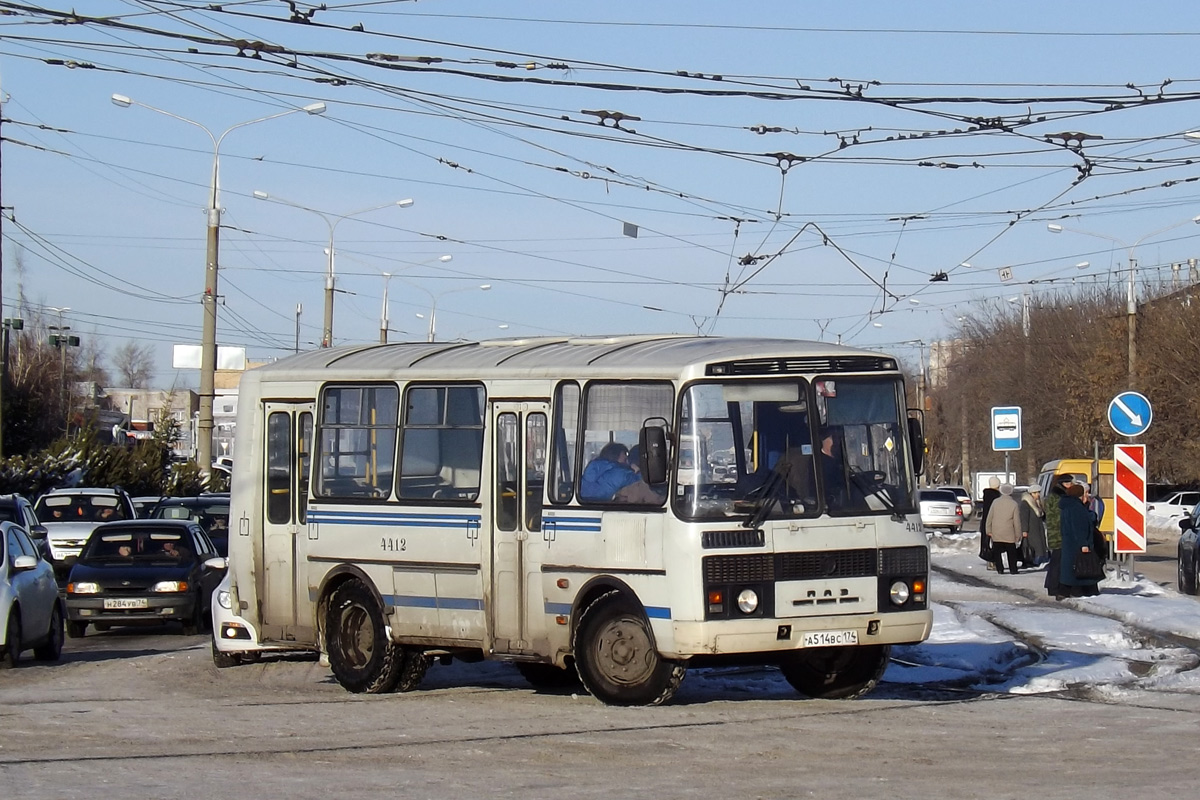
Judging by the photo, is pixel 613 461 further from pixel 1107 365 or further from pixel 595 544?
pixel 1107 365

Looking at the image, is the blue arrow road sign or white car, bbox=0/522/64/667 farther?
the blue arrow road sign

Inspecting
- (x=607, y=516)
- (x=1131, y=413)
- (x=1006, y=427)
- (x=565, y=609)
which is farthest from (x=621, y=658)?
(x=1006, y=427)

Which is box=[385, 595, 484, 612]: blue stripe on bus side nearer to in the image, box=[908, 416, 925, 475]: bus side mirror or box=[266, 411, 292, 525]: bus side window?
box=[266, 411, 292, 525]: bus side window

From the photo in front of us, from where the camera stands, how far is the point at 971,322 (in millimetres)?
82688

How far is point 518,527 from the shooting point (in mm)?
12609

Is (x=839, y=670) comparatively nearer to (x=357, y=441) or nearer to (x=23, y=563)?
(x=357, y=441)

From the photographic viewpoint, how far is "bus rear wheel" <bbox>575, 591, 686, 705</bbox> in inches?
462

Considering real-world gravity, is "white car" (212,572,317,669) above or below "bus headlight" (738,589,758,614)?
below

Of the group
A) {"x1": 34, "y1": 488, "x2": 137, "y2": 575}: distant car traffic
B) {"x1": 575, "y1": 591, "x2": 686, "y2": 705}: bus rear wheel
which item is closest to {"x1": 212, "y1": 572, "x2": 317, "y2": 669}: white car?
{"x1": 575, "y1": 591, "x2": 686, "y2": 705}: bus rear wheel

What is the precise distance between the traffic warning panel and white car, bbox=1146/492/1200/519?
3039cm

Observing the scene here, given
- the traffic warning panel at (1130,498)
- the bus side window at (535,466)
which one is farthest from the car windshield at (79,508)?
the bus side window at (535,466)

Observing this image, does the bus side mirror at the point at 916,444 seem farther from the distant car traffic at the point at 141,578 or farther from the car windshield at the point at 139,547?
the car windshield at the point at 139,547

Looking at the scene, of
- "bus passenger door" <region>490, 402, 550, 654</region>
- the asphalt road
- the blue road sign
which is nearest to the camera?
the asphalt road

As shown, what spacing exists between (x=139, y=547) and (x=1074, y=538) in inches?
465
